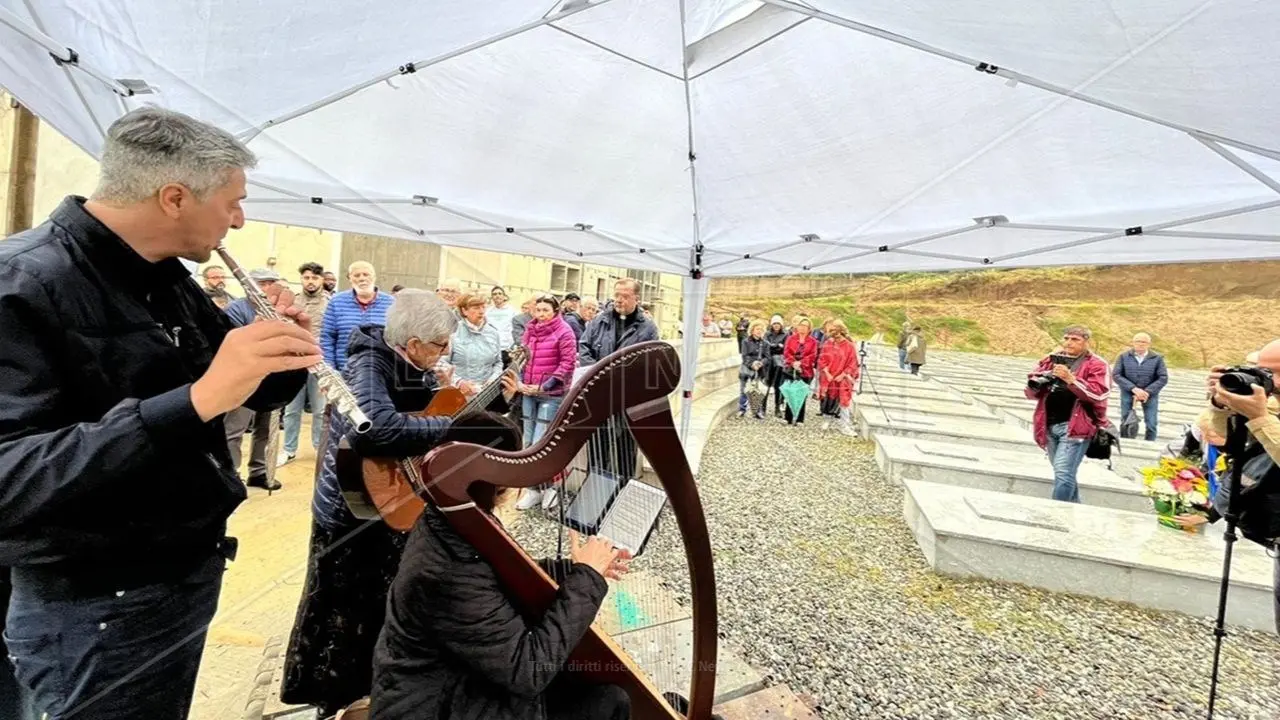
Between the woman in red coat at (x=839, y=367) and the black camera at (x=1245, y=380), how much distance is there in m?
7.18

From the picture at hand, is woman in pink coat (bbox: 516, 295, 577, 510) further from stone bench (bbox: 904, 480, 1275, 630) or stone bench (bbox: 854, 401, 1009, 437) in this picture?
stone bench (bbox: 854, 401, 1009, 437)

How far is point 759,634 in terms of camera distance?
9.25 feet

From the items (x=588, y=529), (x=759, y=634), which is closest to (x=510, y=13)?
(x=588, y=529)

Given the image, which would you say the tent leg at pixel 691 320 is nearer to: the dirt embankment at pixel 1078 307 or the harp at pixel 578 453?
the harp at pixel 578 453

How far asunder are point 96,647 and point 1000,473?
21.3 feet

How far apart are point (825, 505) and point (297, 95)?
5327 mm

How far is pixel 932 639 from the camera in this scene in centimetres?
294

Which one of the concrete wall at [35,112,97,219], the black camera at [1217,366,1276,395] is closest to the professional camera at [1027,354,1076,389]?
the black camera at [1217,366,1276,395]

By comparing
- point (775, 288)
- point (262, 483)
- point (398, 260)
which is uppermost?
point (775, 288)

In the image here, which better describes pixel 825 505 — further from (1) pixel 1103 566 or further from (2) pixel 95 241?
(2) pixel 95 241

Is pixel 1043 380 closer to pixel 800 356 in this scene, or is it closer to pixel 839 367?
pixel 839 367

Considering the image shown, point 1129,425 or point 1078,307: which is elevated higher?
point 1078,307

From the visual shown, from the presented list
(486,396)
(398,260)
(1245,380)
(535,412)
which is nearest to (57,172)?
(398,260)

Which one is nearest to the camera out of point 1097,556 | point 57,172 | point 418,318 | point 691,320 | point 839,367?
point 418,318
